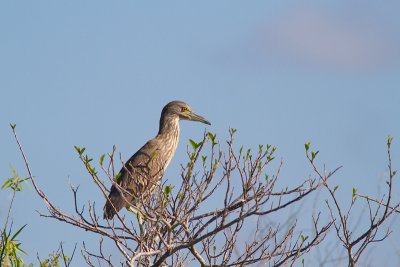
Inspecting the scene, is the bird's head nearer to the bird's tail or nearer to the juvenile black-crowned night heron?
the juvenile black-crowned night heron

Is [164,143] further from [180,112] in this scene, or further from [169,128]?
[180,112]

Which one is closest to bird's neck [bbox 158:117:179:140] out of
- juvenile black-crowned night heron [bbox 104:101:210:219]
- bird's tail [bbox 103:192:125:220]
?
juvenile black-crowned night heron [bbox 104:101:210:219]

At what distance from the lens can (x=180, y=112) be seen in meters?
Answer: 10.7

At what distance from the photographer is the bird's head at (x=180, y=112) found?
10.7 meters

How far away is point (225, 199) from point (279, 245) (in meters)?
1.15

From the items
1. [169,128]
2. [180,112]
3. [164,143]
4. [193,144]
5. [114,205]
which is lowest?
[193,144]

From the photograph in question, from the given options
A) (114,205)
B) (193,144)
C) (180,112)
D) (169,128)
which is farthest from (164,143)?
(193,144)

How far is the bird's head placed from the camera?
10.7 metres

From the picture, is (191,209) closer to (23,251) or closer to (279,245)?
(279,245)

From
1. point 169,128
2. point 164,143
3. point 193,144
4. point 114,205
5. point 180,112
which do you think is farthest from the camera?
point 180,112

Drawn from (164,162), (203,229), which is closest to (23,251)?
(203,229)

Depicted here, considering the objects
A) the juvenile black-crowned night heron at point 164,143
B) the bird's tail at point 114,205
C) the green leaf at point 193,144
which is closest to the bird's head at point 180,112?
the juvenile black-crowned night heron at point 164,143

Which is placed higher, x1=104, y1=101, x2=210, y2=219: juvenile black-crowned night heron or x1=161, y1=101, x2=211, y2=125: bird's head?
x1=161, y1=101, x2=211, y2=125: bird's head

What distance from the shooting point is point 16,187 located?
6945 millimetres
